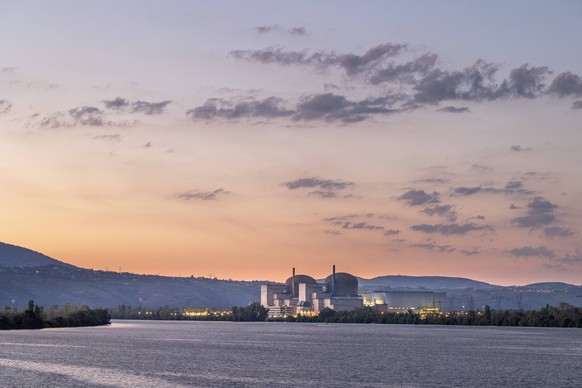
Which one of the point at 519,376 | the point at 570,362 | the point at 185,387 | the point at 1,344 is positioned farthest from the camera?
the point at 1,344

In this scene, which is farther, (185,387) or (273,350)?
(273,350)

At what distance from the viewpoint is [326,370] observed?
9431cm

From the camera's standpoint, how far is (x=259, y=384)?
78188 millimetres

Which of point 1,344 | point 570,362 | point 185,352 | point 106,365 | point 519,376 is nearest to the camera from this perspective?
point 519,376

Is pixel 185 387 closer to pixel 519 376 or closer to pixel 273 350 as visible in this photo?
pixel 519 376

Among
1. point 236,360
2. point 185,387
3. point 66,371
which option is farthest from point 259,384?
point 236,360

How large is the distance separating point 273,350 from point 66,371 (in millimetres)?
44226

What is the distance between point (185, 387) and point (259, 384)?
243 inches

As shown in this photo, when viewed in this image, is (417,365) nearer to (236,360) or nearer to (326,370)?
(326,370)

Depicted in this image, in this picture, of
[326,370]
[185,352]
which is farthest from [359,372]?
[185,352]

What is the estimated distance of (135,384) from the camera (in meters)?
79.0

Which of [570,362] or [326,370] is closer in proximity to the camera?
[326,370]

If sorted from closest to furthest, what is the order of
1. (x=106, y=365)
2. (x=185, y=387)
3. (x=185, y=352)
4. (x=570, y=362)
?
(x=185, y=387) < (x=106, y=365) < (x=570, y=362) < (x=185, y=352)

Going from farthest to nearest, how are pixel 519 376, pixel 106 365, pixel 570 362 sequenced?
pixel 570 362
pixel 106 365
pixel 519 376
